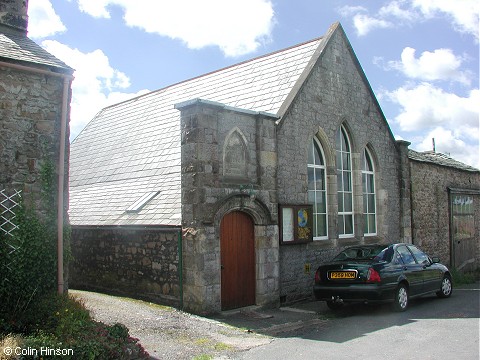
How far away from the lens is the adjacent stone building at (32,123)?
8.13 meters

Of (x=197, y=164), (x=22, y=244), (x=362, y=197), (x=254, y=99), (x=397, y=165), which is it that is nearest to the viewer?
(x=22, y=244)

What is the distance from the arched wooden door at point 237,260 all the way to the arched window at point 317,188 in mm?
2823

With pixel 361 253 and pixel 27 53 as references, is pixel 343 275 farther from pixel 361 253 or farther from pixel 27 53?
pixel 27 53

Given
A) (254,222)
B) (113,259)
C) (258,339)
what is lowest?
(258,339)

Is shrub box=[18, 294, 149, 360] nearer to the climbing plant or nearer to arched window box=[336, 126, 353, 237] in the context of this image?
the climbing plant

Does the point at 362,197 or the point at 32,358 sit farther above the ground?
the point at 362,197

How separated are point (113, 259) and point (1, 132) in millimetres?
5657

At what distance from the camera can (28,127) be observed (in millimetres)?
8359

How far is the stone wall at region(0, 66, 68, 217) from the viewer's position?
813cm

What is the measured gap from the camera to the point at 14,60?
8.16 metres

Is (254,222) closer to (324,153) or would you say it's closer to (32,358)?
(324,153)

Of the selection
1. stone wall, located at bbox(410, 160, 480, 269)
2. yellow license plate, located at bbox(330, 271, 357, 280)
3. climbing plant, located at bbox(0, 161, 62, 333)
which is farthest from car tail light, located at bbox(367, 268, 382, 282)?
stone wall, located at bbox(410, 160, 480, 269)

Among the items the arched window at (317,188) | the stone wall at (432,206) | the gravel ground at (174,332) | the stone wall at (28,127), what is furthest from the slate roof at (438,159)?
the stone wall at (28,127)

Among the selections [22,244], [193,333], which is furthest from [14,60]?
[193,333]
